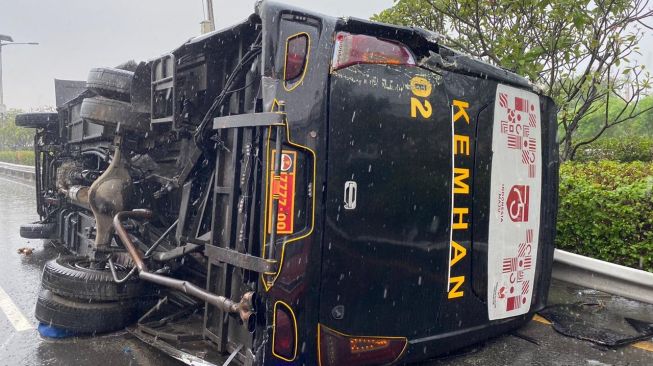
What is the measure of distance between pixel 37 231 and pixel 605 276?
21.4 ft

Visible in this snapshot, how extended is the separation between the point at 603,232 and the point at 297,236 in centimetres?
370

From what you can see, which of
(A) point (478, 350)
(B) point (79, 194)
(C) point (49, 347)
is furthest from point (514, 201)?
(B) point (79, 194)

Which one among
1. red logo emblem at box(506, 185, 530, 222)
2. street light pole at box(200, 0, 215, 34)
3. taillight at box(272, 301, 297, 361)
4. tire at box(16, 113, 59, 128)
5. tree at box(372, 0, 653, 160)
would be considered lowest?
taillight at box(272, 301, 297, 361)

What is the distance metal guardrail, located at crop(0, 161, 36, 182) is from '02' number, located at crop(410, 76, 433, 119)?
1906 centimetres

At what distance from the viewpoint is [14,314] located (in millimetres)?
4383

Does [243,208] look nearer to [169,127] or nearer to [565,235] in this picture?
[169,127]

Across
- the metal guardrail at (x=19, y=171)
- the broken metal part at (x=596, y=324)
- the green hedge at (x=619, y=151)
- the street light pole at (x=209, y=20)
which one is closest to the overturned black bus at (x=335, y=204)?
the broken metal part at (x=596, y=324)

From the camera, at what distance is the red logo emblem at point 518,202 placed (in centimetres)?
309

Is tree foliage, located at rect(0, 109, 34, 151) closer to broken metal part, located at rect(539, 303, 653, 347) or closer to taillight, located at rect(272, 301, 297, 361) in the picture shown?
broken metal part, located at rect(539, 303, 653, 347)

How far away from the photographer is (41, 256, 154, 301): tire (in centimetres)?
354

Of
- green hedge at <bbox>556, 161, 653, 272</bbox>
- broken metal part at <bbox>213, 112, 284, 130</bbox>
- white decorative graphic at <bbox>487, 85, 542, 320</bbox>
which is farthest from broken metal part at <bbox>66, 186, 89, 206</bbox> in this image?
green hedge at <bbox>556, 161, 653, 272</bbox>

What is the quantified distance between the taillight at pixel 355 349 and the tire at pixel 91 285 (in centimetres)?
180

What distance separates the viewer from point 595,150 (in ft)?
31.0

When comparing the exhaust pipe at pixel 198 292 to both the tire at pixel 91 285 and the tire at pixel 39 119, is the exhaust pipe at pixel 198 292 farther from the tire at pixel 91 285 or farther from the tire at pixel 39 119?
the tire at pixel 39 119
